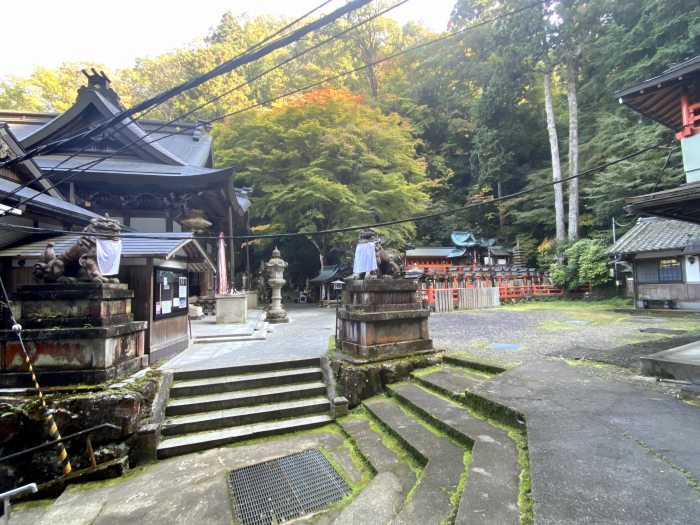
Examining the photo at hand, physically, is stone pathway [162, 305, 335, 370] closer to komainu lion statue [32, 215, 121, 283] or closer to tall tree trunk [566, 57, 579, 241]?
komainu lion statue [32, 215, 121, 283]

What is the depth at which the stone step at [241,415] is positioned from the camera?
488 centimetres

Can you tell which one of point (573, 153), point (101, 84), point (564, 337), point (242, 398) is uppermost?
point (573, 153)

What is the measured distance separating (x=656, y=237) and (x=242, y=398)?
63.0 ft

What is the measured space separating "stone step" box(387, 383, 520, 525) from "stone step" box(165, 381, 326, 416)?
2069mm

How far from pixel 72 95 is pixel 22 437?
33.6m

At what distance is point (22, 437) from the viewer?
14.0 feet

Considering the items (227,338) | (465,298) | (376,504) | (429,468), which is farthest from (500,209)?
(376,504)

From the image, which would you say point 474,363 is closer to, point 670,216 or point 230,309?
point 670,216

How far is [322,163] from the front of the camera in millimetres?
19109

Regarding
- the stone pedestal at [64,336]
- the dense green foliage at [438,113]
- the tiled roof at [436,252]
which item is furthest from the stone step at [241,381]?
the tiled roof at [436,252]

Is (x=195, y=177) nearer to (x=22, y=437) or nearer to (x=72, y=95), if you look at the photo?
(x=22, y=437)

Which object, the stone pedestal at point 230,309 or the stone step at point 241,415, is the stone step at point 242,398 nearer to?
the stone step at point 241,415

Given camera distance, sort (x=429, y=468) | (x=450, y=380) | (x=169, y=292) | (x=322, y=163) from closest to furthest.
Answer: (x=429, y=468), (x=450, y=380), (x=169, y=292), (x=322, y=163)

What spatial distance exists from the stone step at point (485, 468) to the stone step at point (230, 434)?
1816mm
